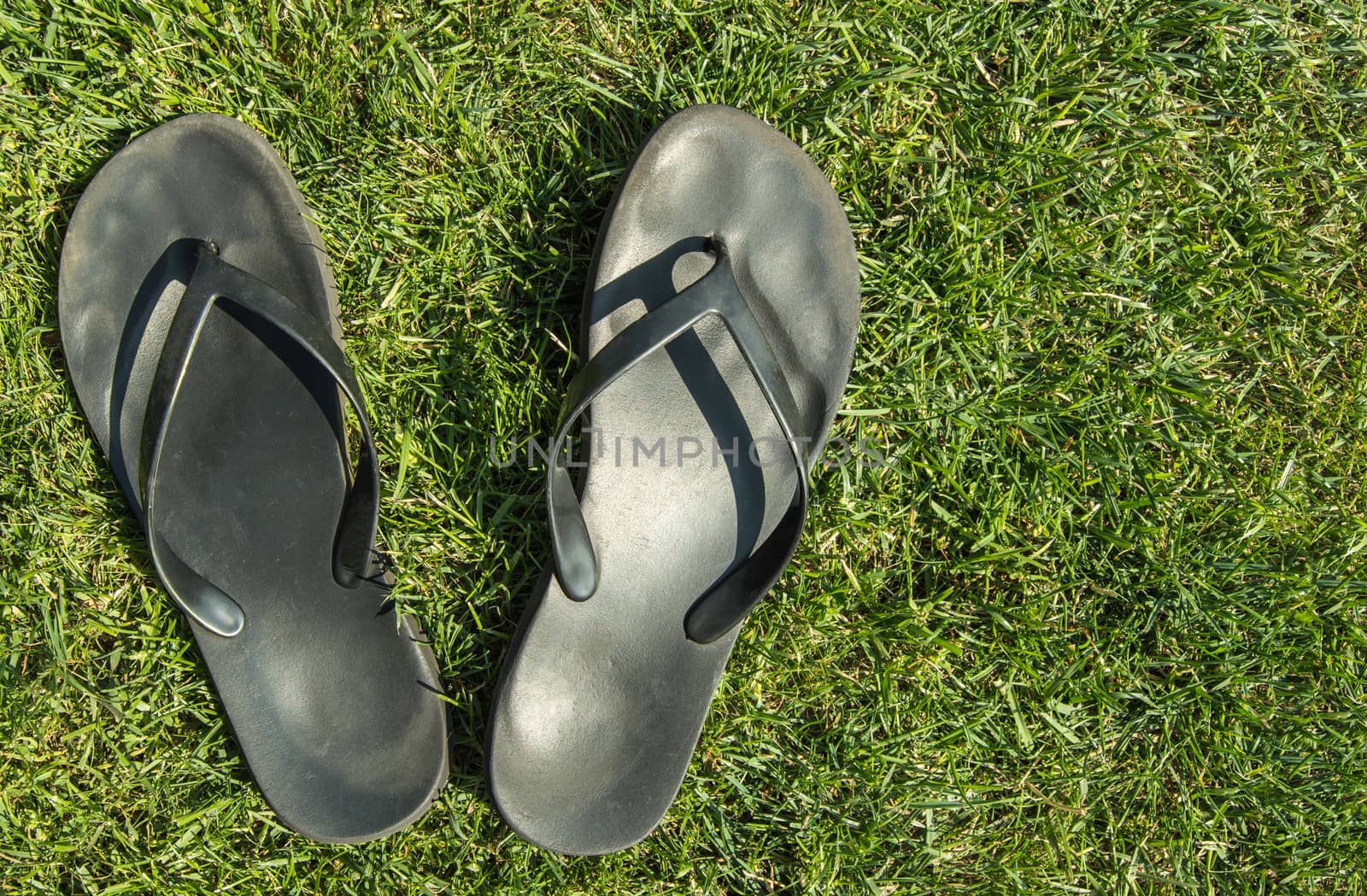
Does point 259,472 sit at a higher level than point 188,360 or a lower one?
lower

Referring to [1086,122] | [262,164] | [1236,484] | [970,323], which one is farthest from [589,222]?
[1236,484]

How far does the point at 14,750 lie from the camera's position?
1382 mm

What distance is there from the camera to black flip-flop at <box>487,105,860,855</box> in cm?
128

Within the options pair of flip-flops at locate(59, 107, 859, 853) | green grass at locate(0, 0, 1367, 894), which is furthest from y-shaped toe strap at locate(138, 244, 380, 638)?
green grass at locate(0, 0, 1367, 894)

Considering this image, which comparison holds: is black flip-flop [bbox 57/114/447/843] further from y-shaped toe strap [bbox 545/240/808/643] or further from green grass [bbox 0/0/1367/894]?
y-shaped toe strap [bbox 545/240/808/643]

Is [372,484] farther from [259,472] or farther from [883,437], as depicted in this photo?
[883,437]

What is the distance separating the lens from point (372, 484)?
1265 mm

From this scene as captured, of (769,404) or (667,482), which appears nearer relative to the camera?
(769,404)

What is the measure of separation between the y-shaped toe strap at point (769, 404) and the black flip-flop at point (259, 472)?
0.28m

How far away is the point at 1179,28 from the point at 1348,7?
254 millimetres

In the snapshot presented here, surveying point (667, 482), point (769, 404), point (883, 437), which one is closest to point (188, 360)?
point (667, 482)

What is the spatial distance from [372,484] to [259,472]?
196mm

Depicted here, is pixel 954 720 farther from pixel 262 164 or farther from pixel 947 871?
pixel 262 164

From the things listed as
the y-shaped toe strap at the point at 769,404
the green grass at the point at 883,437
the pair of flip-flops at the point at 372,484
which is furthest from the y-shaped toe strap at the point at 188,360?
the y-shaped toe strap at the point at 769,404
